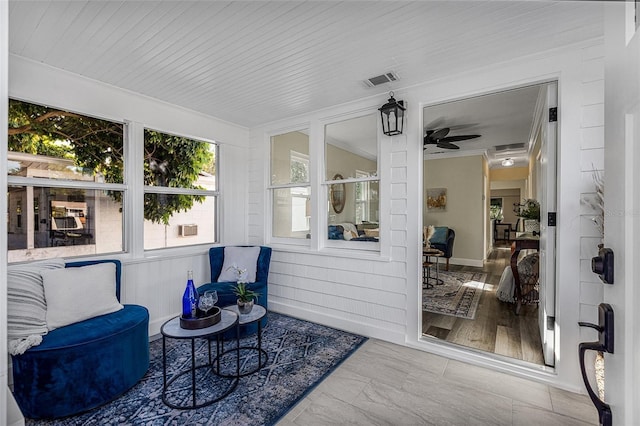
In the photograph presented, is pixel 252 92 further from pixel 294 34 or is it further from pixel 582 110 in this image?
pixel 582 110

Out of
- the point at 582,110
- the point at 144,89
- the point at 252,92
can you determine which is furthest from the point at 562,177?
the point at 144,89

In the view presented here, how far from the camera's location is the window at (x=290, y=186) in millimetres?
3766

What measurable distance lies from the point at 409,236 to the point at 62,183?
3249mm

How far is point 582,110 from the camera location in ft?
6.98

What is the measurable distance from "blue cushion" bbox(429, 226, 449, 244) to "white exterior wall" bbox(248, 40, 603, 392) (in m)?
3.88

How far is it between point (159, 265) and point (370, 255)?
2.34m

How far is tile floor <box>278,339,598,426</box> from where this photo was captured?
74.5 inches

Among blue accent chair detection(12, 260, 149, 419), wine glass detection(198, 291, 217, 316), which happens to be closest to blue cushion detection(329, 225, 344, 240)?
wine glass detection(198, 291, 217, 316)

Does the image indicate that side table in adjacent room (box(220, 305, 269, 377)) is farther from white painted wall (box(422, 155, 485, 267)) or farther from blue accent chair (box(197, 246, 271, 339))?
white painted wall (box(422, 155, 485, 267))

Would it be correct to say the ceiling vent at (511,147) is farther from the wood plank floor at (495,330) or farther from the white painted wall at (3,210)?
the white painted wall at (3,210)

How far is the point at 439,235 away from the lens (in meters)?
6.54

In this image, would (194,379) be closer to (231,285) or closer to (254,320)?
(254,320)

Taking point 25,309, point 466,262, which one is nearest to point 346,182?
point 25,309

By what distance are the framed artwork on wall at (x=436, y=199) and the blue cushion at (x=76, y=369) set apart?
6.60 meters
